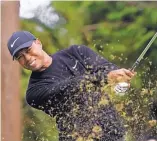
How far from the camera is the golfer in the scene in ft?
6.14

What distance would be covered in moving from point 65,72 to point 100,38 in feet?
2.18

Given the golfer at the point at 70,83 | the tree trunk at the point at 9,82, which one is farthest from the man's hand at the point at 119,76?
the tree trunk at the point at 9,82

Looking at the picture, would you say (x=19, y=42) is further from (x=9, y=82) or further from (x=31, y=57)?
(x=9, y=82)

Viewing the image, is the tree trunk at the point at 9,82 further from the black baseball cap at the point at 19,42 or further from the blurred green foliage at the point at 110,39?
the black baseball cap at the point at 19,42

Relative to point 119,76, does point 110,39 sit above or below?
below

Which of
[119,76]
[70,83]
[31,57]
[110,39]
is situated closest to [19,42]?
[31,57]

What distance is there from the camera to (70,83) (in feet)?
6.10

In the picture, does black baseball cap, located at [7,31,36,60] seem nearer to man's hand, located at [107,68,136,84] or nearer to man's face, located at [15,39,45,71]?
man's face, located at [15,39,45,71]

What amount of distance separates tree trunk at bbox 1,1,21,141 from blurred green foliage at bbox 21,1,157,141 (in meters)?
0.05

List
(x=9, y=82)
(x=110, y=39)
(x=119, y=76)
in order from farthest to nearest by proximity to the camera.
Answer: (x=110, y=39)
(x=9, y=82)
(x=119, y=76)

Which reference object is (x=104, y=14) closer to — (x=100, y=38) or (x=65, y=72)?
(x=100, y=38)

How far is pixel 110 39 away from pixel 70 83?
0.70 m

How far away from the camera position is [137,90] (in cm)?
220

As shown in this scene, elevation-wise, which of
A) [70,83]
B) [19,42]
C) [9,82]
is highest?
[19,42]
